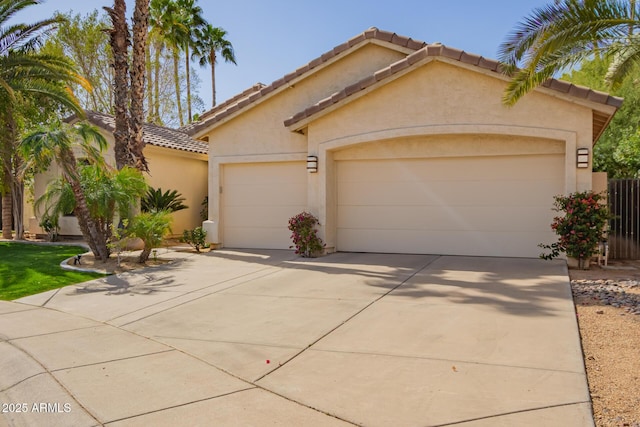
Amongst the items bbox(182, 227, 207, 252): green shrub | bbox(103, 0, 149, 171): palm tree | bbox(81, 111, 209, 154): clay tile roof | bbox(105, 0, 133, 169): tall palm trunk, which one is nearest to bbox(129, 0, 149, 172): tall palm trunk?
bbox(103, 0, 149, 171): palm tree

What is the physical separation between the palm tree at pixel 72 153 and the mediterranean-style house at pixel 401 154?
133 inches

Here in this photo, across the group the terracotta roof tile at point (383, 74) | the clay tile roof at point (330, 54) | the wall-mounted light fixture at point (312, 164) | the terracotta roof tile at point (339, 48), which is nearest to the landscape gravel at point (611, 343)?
the terracotta roof tile at point (383, 74)

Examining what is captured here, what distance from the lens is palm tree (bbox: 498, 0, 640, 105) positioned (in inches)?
320

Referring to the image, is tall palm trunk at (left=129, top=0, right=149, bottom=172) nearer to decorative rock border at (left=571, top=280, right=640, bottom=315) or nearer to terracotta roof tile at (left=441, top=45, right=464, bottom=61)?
terracotta roof tile at (left=441, top=45, right=464, bottom=61)

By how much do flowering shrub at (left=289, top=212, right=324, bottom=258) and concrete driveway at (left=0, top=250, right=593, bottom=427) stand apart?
129 inches

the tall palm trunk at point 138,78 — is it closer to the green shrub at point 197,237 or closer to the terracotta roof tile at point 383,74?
the green shrub at point 197,237

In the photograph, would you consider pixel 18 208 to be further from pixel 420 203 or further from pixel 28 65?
pixel 420 203

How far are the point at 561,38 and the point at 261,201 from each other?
8563mm

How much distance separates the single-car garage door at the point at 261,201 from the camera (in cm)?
1395

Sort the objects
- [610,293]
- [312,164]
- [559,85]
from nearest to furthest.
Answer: [610,293], [559,85], [312,164]

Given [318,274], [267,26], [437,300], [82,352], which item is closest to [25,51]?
[267,26]

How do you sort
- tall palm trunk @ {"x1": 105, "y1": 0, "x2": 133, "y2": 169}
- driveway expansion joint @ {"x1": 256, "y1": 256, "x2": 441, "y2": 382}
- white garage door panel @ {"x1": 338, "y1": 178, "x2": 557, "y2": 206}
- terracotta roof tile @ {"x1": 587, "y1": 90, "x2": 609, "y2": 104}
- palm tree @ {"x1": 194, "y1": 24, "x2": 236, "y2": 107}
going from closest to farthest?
1. driveway expansion joint @ {"x1": 256, "y1": 256, "x2": 441, "y2": 382}
2. terracotta roof tile @ {"x1": 587, "y1": 90, "x2": 609, "y2": 104}
3. white garage door panel @ {"x1": 338, "y1": 178, "x2": 557, "y2": 206}
4. tall palm trunk @ {"x1": 105, "y1": 0, "x2": 133, "y2": 169}
5. palm tree @ {"x1": 194, "y1": 24, "x2": 236, "y2": 107}

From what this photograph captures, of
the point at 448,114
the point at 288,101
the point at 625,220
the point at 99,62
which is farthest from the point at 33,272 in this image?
the point at 99,62

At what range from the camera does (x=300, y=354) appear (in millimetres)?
5066
